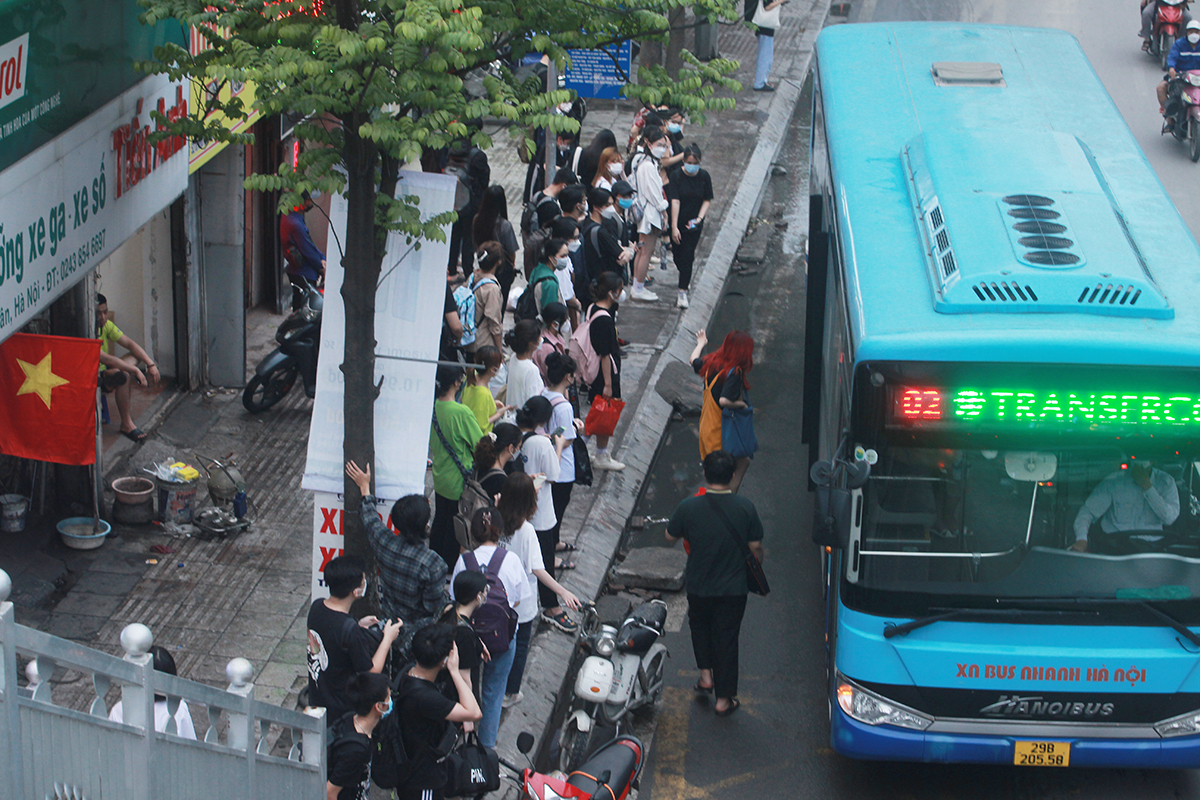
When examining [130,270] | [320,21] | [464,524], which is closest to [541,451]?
[464,524]

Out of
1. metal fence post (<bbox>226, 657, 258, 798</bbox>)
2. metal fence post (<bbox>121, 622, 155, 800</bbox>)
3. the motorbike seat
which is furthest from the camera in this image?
the motorbike seat

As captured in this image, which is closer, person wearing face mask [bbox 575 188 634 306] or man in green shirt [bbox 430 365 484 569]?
man in green shirt [bbox 430 365 484 569]

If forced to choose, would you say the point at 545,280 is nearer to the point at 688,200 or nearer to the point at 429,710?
the point at 688,200

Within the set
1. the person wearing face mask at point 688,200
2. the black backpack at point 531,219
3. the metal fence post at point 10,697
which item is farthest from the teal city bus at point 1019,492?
the person wearing face mask at point 688,200

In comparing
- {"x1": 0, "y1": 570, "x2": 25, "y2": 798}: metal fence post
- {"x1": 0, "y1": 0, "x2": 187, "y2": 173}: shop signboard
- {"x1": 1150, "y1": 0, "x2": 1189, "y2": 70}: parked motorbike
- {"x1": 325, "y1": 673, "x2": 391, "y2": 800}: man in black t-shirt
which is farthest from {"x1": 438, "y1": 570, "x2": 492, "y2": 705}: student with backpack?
{"x1": 1150, "y1": 0, "x2": 1189, "y2": 70}: parked motorbike

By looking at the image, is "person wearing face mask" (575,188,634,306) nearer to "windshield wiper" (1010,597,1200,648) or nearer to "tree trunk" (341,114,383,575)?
"tree trunk" (341,114,383,575)

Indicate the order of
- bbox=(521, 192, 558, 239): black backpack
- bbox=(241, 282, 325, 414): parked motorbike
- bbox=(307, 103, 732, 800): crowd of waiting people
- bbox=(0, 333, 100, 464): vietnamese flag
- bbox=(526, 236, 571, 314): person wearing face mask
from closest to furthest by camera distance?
1. bbox=(307, 103, 732, 800): crowd of waiting people
2. bbox=(0, 333, 100, 464): vietnamese flag
3. bbox=(526, 236, 571, 314): person wearing face mask
4. bbox=(241, 282, 325, 414): parked motorbike
5. bbox=(521, 192, 558, 239): black backpack

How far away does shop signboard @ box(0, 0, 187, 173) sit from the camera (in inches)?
280

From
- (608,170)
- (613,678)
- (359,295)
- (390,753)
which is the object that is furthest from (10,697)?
(608,170)

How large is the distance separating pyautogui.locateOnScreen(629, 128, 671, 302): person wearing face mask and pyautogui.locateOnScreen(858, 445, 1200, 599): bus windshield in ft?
26.1

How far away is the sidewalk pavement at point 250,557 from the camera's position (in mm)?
8516

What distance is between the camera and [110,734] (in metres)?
4.29

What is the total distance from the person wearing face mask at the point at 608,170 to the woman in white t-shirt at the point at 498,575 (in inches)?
291

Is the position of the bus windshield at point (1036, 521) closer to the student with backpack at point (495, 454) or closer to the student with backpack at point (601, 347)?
the student with backpack at point (495, 454)
